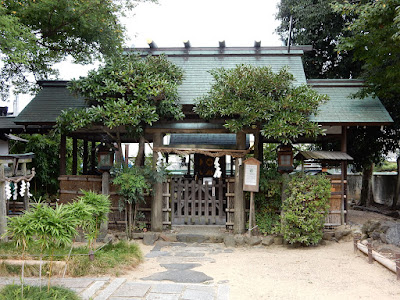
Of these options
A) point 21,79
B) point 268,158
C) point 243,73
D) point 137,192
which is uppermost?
point 21,79

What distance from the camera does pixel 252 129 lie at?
10422 millimetres

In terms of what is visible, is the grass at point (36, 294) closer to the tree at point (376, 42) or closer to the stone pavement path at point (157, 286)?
the stone pavement path at point (157, 286)

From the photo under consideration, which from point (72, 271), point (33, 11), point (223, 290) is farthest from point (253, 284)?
point (33, 11)

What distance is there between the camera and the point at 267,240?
32.7ft

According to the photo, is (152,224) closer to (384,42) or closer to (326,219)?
(326,219)

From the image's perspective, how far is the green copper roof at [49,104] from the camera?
10687mm

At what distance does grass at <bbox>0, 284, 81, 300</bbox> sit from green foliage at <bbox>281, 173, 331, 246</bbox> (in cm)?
579

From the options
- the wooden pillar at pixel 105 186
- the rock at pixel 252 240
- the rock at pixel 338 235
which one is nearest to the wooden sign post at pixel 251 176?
the rock at pixel 252 240

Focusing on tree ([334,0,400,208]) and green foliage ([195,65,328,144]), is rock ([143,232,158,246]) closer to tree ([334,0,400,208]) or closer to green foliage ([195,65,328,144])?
green foliage ([195,65,328,144])

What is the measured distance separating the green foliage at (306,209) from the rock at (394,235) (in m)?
1.51

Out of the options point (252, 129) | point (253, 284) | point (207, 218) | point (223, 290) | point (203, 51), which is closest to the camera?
point (223, 290)

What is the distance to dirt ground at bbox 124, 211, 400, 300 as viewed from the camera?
6.17 metres

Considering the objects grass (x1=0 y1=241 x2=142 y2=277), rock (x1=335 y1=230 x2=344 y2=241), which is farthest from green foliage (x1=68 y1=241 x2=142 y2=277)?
rock (x1=335 y1=230 x2=344 y2=241)

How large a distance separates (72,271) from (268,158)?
11.8 meters
